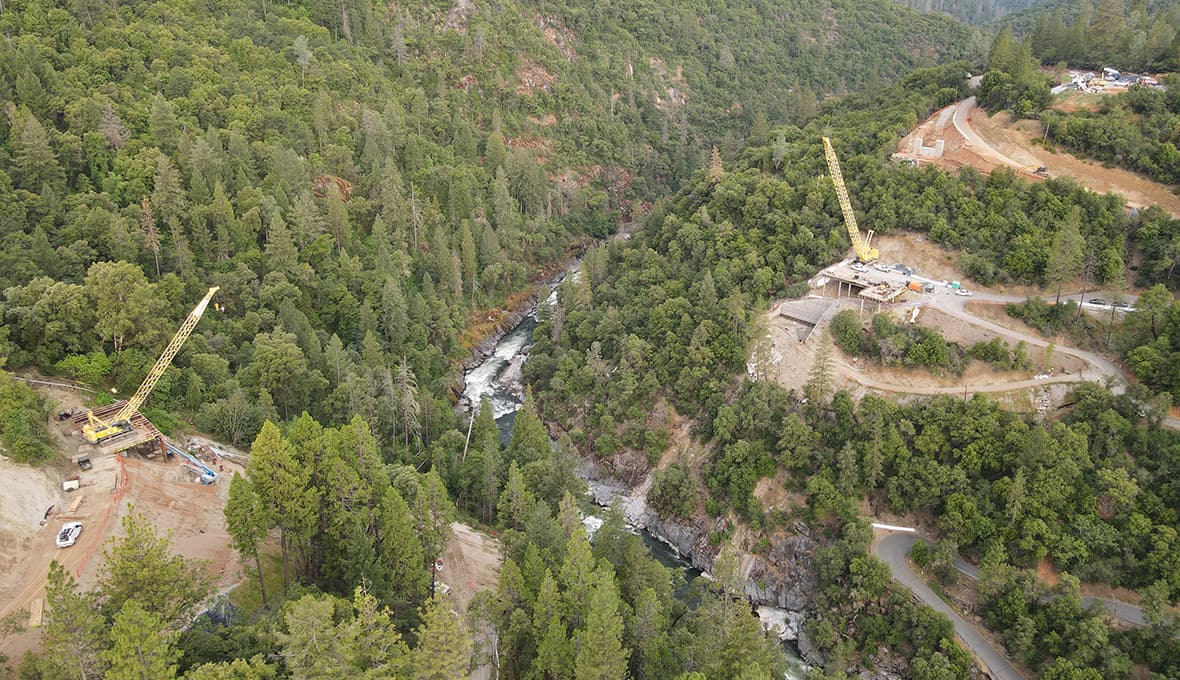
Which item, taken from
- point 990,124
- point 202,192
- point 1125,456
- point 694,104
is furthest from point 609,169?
point 1125,456

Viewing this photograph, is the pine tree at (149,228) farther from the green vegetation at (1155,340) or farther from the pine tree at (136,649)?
the green vegetation at (1155,340)

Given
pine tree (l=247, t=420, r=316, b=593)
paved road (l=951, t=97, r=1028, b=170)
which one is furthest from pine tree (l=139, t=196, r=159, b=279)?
paved road (l=951, t=97, r=1028, b=170)

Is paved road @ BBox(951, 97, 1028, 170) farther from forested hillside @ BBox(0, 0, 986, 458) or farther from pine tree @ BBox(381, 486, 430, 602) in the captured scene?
pine tree @ BBox(381, 486, 430, 602)

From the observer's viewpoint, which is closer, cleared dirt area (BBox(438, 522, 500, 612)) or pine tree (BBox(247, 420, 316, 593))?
pine tree (BBox(247, 420, 316, 593))

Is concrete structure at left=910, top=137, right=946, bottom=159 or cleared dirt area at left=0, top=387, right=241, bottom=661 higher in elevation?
concrete structure at left=910, top=137, right=946, bottom=159

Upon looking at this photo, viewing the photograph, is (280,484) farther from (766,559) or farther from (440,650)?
(766,559)

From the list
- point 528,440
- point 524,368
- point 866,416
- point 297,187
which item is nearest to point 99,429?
point 528,440

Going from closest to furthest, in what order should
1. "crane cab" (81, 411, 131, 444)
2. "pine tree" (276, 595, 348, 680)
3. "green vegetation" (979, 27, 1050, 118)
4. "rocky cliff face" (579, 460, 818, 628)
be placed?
"pine tree" (276, 595, 348, 680)
"crane cab" (81, 411, 131, 444)
"rocky cliff face" (579, 460, 818, 628)
"green vegetation" (979, 27, 1050, 118)

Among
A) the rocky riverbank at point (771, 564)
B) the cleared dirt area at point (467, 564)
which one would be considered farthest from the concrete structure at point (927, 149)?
the cleared dirt area at point (467, 564)
